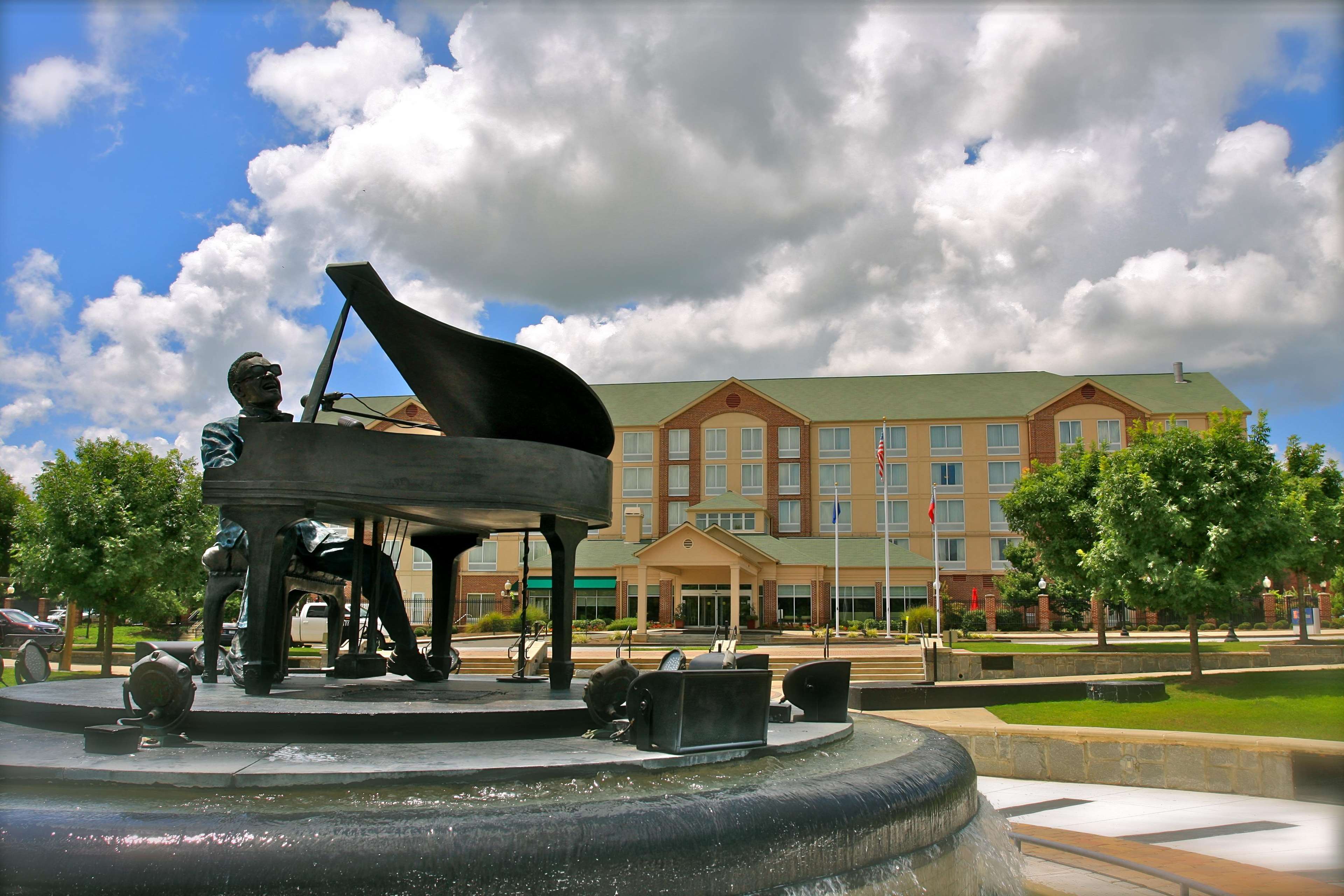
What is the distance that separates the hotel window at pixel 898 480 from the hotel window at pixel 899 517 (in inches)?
27.5

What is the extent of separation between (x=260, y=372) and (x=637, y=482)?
183 feet

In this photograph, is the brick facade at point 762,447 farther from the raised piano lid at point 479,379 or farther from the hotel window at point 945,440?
the raised piano lid at point 479,379

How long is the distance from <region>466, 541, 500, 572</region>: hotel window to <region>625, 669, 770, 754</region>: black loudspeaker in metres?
56.3

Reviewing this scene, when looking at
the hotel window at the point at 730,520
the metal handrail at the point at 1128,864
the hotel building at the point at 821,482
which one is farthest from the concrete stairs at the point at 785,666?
the hotel window at the point at 730,520

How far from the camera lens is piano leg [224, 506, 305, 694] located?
6.87 metres

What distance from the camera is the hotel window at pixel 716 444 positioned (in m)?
A: 62.9

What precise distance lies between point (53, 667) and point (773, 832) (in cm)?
3647

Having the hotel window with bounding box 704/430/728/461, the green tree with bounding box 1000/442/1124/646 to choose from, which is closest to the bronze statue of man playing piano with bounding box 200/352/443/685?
the green tree with bounding box 1000/442/1124/646

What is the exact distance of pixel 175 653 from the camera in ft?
31.6

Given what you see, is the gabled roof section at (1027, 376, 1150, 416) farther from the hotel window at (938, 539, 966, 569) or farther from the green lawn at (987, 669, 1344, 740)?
the green lawn at (987, 669, 1344, 740)

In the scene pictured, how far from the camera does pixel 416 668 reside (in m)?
8.95

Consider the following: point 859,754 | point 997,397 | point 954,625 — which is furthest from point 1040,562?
point 859,754

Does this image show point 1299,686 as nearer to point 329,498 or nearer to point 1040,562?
point 1040,562

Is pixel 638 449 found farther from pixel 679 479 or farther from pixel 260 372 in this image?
pixel 260 372
